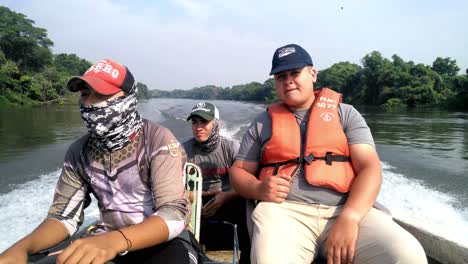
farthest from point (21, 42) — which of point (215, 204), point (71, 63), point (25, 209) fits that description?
point (215, 204)

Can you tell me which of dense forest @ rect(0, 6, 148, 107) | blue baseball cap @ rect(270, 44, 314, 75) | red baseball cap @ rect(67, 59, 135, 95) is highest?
dense forest @ rect(0, 6, 148, 107)

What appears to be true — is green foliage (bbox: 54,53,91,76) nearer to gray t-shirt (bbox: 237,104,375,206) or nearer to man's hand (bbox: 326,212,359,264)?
gray t-shirt (bbox: 237,104,375,206)

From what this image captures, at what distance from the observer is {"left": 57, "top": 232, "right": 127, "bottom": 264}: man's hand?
121 centimetres

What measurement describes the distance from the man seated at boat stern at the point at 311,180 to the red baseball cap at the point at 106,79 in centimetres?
84

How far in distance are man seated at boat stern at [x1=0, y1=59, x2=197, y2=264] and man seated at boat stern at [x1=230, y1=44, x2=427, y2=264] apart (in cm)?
47

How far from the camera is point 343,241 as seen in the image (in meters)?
1.68

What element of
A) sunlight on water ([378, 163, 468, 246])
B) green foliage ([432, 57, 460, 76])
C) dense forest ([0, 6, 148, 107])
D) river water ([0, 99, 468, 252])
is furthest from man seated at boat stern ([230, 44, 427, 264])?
green foliage ([432, 57, 460, 76])

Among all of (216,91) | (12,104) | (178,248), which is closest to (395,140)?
(178,248)

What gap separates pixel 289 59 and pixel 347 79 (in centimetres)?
5140

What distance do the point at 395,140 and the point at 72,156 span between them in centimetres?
1242

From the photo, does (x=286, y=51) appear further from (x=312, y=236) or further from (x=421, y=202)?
(x=421, y=202)

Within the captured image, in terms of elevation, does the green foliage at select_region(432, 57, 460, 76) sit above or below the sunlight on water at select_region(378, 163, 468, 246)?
above

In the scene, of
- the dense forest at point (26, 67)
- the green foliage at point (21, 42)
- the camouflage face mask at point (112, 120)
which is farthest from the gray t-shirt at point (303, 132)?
the green foliage at point (21, 42)

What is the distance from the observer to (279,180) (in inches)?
72.6
